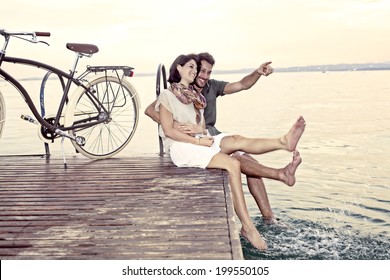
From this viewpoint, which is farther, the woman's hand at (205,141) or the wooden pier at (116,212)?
the woman's hand at (205,141)

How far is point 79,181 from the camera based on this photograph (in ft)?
14.3

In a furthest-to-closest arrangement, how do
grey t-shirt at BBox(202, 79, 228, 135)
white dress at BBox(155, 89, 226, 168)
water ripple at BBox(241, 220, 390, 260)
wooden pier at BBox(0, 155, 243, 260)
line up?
grey t-shirt at BBox(202, 79, 228, 135), white dress at BBox(155, 89, 226, 168), water ripple at BBox(241, 220, 390, 260), wooden pier at BBox(0, 155, 243, 260)

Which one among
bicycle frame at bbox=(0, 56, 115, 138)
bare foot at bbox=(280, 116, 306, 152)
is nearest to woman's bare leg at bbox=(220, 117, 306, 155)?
bare foot at bbox=(280, 116, 306, 152)

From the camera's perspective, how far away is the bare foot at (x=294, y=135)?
3.88 m

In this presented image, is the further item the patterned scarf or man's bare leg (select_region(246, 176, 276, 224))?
man's bare leg (select_region(246, 176, 276, 224))

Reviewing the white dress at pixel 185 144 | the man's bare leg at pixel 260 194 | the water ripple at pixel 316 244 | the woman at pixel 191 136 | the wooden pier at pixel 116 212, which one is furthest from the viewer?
the man's bare leg at pixel 260 194

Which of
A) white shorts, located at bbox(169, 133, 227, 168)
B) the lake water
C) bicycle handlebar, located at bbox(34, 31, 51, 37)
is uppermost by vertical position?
bicycle handlebar, located at bbox(34, 31, 51, 37)

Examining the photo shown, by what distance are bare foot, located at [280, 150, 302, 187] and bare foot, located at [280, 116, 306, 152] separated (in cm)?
6

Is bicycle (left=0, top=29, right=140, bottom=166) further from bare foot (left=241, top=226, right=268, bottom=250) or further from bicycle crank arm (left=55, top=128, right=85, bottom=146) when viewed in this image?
bare foot (left=241, top=226, right=268, bottom=250)

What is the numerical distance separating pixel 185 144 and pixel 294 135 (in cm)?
87

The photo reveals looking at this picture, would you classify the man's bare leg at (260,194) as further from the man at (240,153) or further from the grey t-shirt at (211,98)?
the grey t-shirt at (211,98)

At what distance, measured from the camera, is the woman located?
166 inches

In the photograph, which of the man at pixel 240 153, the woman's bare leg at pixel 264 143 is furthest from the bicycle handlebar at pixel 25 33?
the woman's bare leg at pixel 264 143
